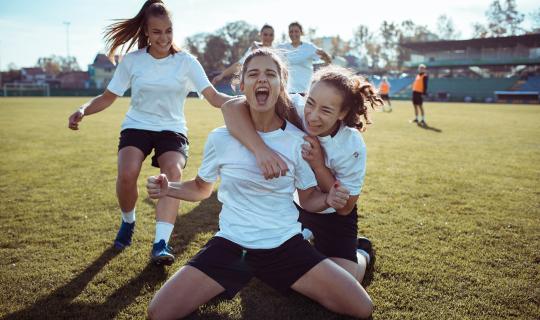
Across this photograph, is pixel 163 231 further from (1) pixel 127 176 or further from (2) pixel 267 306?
(2) pixel 267 306

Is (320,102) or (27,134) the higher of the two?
(320,102)

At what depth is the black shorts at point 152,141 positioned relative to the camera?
418cm

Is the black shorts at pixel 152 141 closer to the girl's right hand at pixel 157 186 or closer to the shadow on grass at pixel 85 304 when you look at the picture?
the shadow on grass at pixel 85 304

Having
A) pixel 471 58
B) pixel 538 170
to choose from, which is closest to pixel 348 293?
pixel 538 170

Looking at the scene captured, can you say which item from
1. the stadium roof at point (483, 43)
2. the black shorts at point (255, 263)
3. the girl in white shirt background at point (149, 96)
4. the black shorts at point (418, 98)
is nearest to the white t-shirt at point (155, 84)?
the girl in white shirt background at point (149, 96)

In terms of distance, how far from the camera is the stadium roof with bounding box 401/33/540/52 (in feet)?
193

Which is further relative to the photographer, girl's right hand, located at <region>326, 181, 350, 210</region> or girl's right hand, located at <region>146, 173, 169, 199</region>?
girl's right hand, located at <region>146, 173, 169, 199</region>

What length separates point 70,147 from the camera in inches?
425

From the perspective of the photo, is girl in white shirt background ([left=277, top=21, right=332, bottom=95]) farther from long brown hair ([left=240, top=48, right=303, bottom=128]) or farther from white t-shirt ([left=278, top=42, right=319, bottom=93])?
long brown hair ([left=240, top=48, right=303, bottom=128])

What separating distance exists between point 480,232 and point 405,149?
20.0ft

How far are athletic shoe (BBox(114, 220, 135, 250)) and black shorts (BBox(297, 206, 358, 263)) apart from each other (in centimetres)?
188

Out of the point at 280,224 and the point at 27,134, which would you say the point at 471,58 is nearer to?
the point at 27,134

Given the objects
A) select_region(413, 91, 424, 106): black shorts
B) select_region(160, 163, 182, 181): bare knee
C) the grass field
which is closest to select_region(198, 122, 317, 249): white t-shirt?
the grass field

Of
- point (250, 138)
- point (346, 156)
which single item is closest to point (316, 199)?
point (346, 156)
